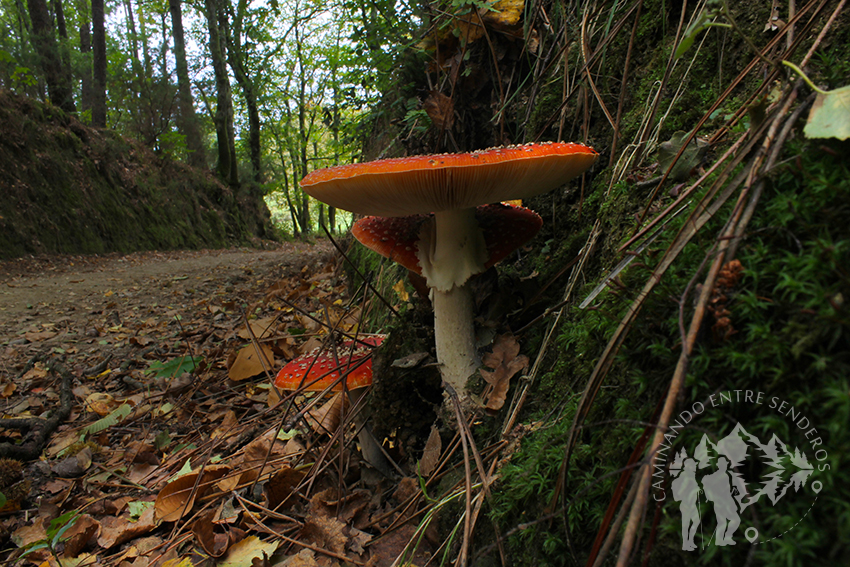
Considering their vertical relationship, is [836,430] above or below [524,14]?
below

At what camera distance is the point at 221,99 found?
15.0 meters

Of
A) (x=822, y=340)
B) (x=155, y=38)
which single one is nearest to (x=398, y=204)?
(x=822, y=340)

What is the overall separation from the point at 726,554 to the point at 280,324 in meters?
3.96

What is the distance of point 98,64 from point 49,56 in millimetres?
1065

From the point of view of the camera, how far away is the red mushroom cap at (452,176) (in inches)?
53.6

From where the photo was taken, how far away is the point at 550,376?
1.58 m

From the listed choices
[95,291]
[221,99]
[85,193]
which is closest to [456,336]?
[95,291]

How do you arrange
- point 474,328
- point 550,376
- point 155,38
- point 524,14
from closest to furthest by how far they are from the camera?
1. point 550,376
2. point 474,328
3. point 524,14
4. point 155,38

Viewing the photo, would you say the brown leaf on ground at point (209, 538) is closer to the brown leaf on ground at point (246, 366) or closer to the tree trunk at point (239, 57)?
the brown leaf on ground at point (246, 366)

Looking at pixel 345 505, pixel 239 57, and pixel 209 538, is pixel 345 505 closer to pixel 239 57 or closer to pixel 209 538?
pixel 209 538

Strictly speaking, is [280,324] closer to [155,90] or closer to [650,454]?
[650,454]

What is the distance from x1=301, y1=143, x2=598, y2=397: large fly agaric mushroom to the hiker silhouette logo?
0.92m

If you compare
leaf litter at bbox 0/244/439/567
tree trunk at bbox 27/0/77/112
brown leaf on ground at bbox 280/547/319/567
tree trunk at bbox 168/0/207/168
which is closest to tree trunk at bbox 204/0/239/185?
tree trunk at bbox 168/0/207/168

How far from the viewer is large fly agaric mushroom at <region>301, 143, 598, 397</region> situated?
4.53ft
